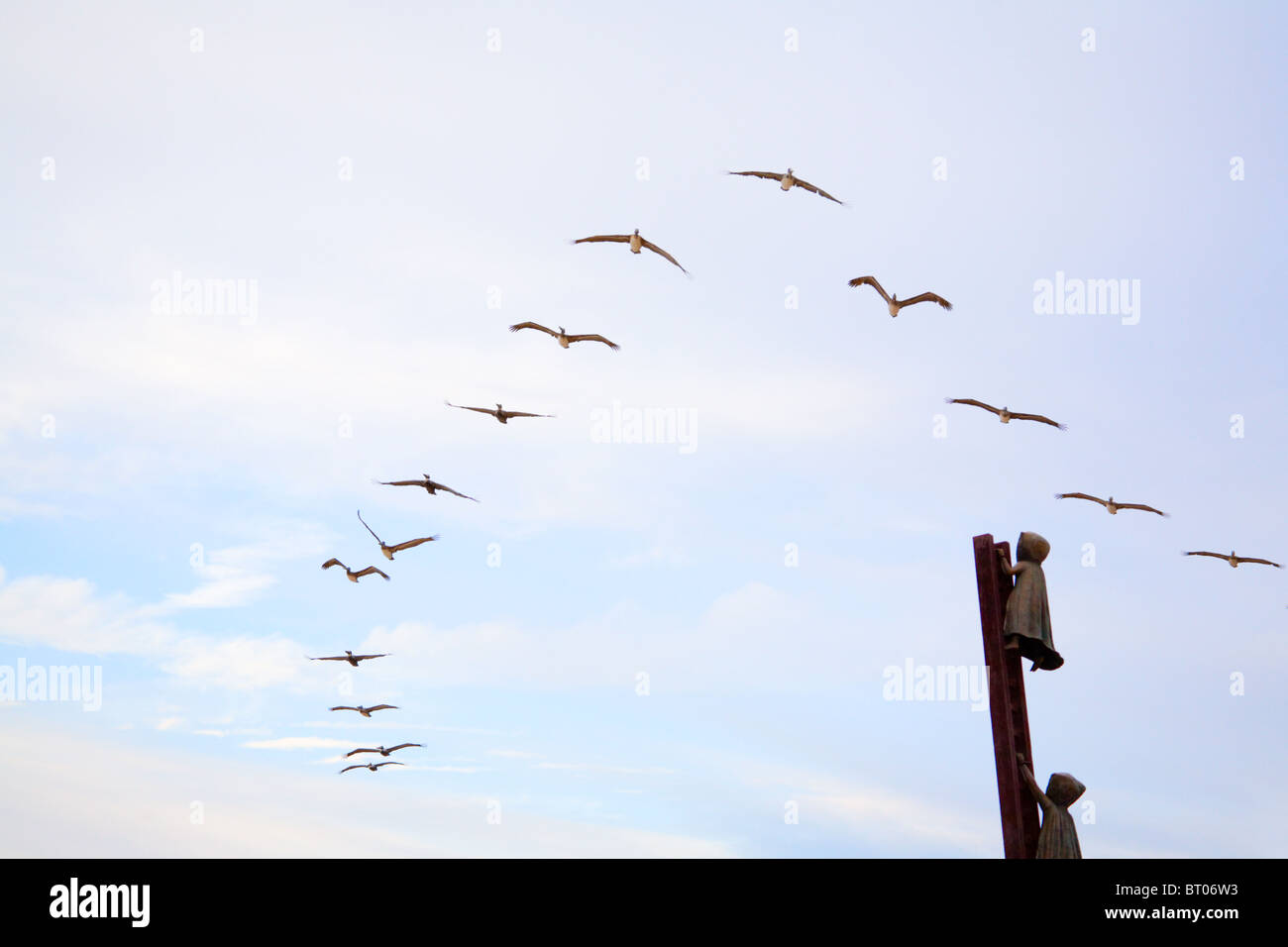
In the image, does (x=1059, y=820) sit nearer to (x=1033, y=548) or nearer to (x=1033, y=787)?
(x=1033, y=787)

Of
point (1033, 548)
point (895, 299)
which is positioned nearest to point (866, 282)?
point (895, 299)

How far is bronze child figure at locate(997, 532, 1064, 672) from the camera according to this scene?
23.5 metres

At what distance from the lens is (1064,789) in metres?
22.0

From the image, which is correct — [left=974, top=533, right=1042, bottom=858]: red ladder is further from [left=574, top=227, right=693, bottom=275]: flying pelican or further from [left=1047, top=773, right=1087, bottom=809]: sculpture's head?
[left=574, top=227, right=693, bottom=275]: flying pelican

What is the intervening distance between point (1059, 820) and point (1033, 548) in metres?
A: 5.32

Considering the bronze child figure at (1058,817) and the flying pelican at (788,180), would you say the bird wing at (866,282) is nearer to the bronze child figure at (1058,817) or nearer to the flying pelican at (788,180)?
the flying pelican at (788,180)

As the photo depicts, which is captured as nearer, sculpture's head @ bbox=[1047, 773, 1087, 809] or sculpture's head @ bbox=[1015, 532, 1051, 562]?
sculpture's head @ bbox=[1047, 773, 1087, 809]

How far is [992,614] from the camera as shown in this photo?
2414 cm

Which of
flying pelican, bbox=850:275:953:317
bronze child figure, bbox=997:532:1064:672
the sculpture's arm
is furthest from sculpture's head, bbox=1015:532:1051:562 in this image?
flying pelican, bbox=850:275:953:317

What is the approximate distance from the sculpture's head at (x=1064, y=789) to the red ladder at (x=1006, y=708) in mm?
637

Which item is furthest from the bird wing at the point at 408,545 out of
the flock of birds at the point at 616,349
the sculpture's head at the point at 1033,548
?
the sculpture's head at the point at 1033,548

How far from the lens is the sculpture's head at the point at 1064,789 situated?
22016 mm
